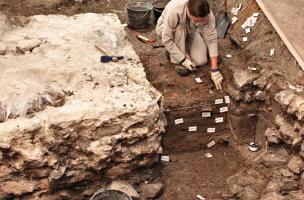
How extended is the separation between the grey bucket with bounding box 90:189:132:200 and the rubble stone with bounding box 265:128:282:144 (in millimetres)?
1859

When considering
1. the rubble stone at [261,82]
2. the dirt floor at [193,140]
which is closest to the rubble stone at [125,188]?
the dirt floor at [193,140]

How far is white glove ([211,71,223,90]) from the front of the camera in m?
5.75

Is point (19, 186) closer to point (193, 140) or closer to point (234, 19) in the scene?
point (193, 140)

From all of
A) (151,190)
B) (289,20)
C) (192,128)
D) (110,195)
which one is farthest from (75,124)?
(289,20)

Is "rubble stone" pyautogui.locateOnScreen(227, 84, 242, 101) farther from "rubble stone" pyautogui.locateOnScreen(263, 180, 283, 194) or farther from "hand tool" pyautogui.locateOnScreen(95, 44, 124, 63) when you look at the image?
"hand tool" pyautogui.locateOnScreen(95, 44, 124, 63)

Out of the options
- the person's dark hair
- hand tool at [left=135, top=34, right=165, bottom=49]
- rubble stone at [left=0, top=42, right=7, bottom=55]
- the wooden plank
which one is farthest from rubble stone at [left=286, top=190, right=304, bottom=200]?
rubble stone at [left=0, top=42, right=7, bottom=55]

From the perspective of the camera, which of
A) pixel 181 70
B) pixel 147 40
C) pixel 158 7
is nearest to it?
pixel 181 70

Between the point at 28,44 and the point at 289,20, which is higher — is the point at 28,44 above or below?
below

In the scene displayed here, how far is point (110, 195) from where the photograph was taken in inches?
188

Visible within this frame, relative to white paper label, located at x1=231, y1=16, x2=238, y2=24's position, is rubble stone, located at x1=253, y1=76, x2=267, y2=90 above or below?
below

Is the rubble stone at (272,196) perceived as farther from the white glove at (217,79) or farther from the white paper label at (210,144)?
the white glove at (217,79)

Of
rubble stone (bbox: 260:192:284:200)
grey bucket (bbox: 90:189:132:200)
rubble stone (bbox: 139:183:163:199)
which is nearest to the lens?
grey bucket (bbox: 90:189:132:200)

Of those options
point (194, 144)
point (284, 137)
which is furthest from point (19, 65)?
point (284, 137)

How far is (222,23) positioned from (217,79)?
1314mm
